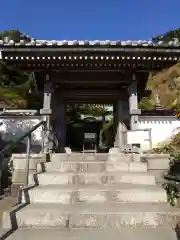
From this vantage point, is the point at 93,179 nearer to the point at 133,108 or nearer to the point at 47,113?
the point at 47,113

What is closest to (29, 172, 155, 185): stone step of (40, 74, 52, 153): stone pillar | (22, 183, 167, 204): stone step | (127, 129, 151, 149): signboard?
(22, 183, 167, 204): stone step

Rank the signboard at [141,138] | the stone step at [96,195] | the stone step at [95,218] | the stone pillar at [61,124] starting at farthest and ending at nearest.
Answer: the stone pillar at [61,124] → the signboard at [141,138] → the stone step at [96,195] → the stone step at [95,218]

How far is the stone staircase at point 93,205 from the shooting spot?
321cm

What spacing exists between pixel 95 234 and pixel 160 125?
4.91 m

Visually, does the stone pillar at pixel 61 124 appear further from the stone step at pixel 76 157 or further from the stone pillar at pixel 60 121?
the stone step at pixel 76 157

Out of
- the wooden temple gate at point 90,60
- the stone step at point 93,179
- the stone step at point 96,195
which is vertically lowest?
the stone step at point 96,195

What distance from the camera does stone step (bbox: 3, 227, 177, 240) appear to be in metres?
2.99

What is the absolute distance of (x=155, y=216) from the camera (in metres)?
3.41

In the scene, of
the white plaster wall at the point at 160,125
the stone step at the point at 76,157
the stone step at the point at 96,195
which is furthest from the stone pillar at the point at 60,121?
the stone step at the point at 96,195

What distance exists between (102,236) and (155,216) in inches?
35.2

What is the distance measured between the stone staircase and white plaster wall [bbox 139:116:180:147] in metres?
2.28

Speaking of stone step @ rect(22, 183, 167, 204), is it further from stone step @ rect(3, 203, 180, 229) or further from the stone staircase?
stone step @ rect(3, 203, 180, 229)

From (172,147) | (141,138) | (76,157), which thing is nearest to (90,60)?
(141,138)

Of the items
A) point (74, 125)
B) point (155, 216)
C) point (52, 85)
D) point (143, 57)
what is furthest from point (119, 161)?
point (74, 125)
